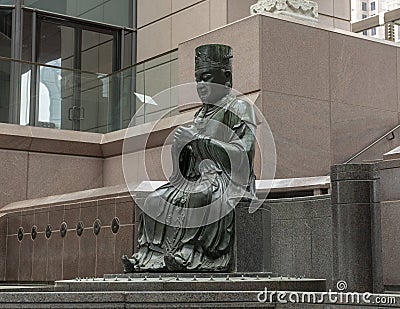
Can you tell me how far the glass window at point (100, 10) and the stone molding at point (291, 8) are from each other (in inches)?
282

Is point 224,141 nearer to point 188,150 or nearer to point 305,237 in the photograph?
point 188,150

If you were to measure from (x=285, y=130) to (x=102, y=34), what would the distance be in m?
9.43

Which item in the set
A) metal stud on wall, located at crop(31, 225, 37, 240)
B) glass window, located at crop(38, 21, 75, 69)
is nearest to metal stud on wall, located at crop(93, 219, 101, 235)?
metal stud on wall, located at crop(31, 225, 37, 240)

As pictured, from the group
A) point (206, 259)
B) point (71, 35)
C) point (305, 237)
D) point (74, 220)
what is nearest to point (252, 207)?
point (206, 259)

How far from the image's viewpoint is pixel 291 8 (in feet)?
52.2

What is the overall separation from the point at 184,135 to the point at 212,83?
1.99 feet

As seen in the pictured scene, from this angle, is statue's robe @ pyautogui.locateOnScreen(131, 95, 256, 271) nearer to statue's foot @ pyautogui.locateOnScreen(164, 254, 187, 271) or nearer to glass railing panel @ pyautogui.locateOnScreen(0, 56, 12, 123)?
statue's foot @ pyautogui.locateOnScreen(164, 254, 187, 271)

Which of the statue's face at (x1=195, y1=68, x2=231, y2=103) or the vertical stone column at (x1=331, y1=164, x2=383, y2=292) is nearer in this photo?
the vertical stone column at (x1=331, y1=164, x2=383, y2=292)

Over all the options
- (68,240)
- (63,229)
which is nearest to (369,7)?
(63,229)

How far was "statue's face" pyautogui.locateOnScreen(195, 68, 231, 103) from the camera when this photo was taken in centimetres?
940

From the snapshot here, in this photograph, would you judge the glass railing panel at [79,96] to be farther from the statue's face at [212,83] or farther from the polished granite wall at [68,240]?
the statue's face at [212,83]

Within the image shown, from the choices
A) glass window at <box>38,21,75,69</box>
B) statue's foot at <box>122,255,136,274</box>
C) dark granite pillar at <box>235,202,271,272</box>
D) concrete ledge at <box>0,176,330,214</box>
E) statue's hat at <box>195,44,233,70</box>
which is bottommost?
statue's foot at <box>122,255,136,274</box>

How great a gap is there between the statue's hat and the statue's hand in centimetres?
65

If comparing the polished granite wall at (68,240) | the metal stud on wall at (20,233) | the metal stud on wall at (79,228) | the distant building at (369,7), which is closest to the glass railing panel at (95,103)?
the polished granite wall at (68,240)
